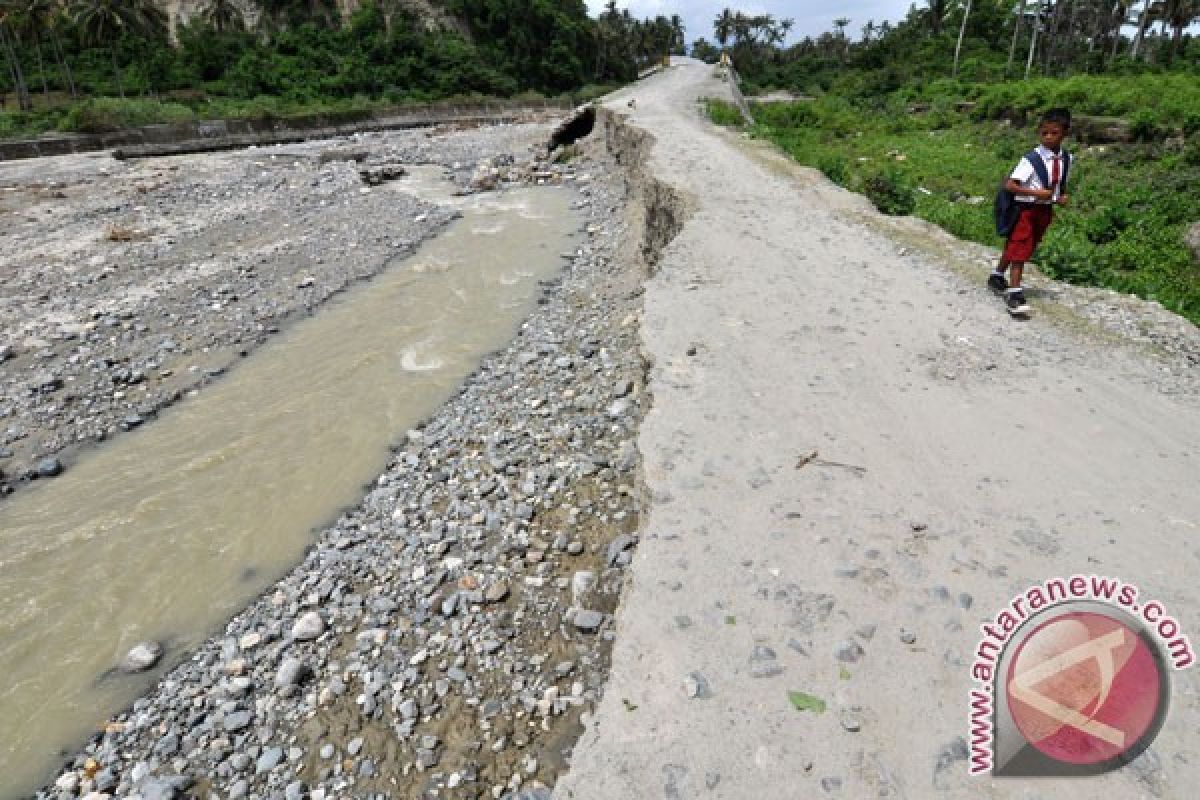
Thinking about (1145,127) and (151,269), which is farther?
(1145,127)

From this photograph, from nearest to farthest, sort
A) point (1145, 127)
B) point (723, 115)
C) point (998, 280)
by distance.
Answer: point (998, 280), point (1145, 127), point (723, 115)

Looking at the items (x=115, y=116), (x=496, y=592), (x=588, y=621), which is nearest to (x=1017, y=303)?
(x=588, y=621)

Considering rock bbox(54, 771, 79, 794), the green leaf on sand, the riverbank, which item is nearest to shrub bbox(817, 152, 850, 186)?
the riverbank

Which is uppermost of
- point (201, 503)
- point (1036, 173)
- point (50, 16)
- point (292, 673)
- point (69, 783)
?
point (50, 16)

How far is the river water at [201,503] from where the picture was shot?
471 cm

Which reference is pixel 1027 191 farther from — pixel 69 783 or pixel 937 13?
pixel 937 13

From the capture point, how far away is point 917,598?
3529 millimetres

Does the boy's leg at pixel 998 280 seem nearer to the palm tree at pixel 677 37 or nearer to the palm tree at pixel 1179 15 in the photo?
the palm tree at pixel 1179 15

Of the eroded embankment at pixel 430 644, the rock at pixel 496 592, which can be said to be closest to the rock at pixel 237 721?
the eroded embankment at pixel 430 644

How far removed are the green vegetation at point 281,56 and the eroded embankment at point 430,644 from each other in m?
35.7

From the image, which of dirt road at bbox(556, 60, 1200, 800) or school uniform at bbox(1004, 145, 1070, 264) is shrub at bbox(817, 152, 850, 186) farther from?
school uniform at bbox(1004, 145, 1070, 264)

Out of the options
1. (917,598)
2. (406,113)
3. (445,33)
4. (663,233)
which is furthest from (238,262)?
(445,33)

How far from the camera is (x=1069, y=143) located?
64.0ft

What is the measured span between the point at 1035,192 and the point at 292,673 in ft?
25.1
